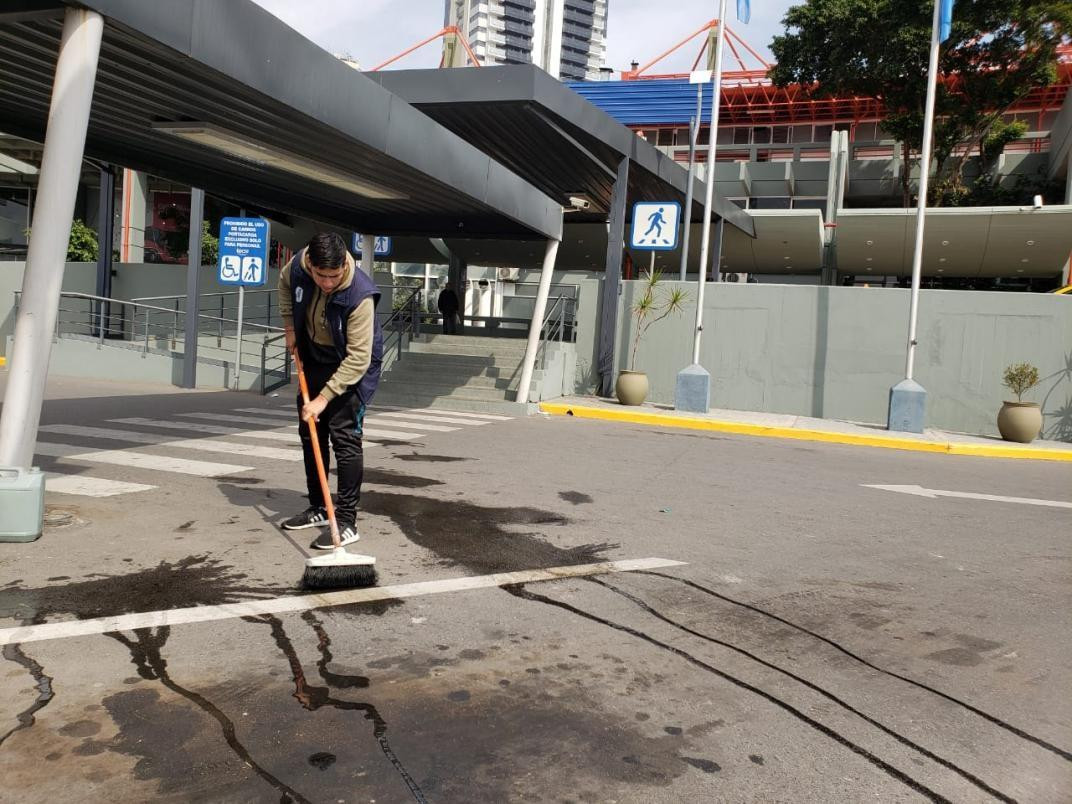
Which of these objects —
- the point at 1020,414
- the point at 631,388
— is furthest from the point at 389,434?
the point at 1020,414

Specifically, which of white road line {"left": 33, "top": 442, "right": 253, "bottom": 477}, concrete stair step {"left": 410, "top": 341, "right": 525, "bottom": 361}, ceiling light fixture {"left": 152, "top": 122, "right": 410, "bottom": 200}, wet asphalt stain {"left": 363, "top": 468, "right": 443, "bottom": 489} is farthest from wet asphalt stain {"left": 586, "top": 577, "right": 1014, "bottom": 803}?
concrete stair step {"left": 410, "top": 341, "right": 525, "bottom": 361}

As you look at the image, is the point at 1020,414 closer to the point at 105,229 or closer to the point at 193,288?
the point at 193,288

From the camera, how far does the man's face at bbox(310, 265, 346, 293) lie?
473 cm

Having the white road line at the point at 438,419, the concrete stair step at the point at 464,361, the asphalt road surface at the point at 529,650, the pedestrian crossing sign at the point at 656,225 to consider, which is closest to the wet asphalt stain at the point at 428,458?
the asphalt road surface at the point at 529,650

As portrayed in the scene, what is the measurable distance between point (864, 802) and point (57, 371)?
20.6m

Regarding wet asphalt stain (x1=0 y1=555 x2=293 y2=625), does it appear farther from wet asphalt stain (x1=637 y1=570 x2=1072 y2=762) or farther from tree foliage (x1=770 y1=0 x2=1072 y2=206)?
tree foliage (x1=770 y1=0 x2=1072 y2=206)

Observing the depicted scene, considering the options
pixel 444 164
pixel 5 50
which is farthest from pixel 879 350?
pixel 5 50

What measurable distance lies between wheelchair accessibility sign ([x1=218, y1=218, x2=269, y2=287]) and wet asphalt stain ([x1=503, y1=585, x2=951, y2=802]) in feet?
46.7

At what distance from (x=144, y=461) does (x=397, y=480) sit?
7.66ft

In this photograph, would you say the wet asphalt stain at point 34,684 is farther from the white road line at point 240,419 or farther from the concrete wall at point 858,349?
the concrete wall at point 858,349

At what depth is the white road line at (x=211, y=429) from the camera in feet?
32.6

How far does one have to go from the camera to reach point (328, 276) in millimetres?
4770

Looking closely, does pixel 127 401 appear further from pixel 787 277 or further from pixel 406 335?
pixel 787 277

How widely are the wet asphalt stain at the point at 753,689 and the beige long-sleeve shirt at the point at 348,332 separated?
1.50 meters
